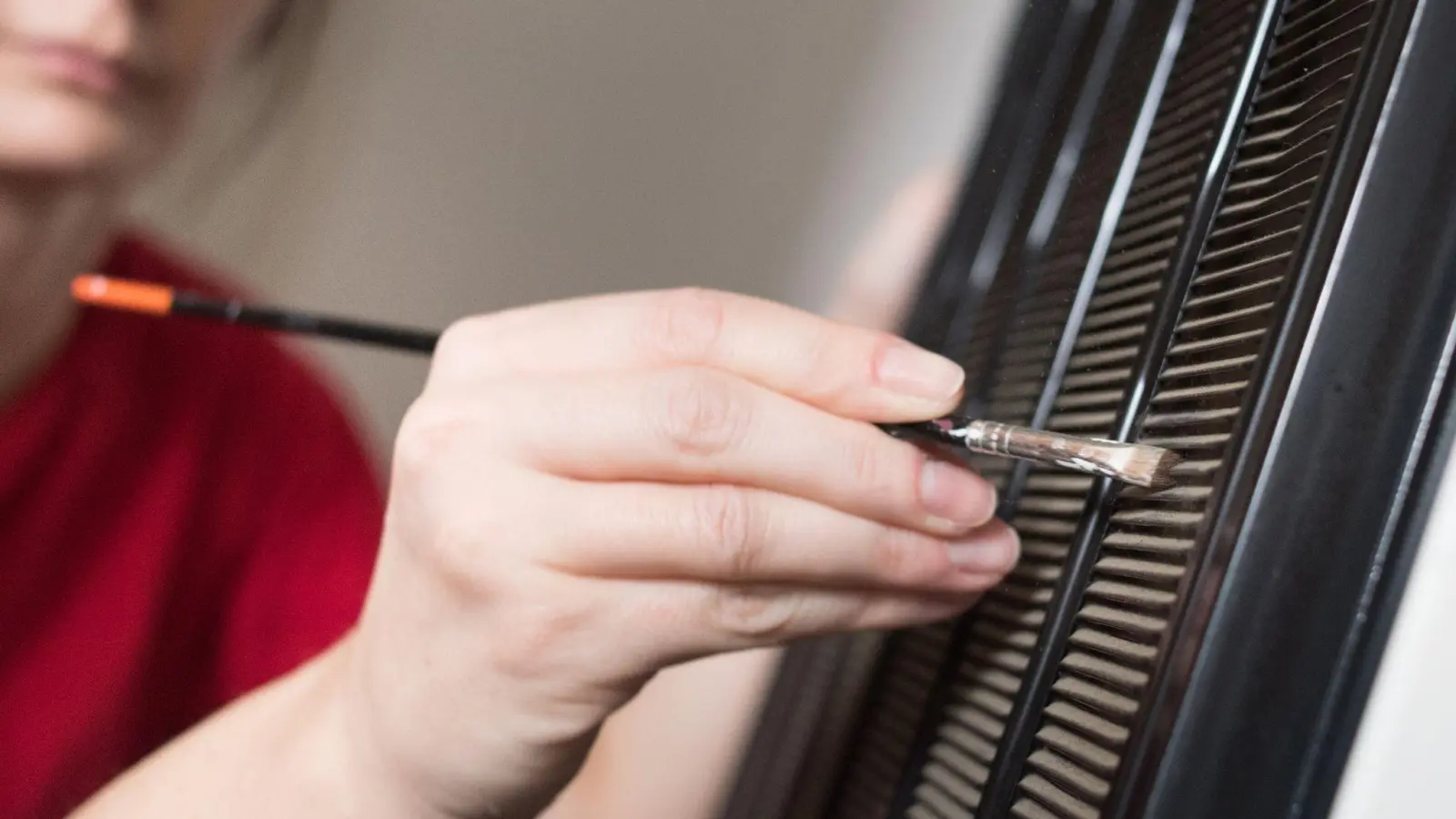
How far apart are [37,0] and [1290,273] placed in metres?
0.39

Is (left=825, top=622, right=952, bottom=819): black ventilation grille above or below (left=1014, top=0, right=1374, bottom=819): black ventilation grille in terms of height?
below

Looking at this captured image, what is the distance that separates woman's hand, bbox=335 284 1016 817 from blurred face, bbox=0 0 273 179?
25 centimetres

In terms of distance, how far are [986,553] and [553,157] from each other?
0.34 metres

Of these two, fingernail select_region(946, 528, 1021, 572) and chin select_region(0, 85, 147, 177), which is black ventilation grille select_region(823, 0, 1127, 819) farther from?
chin select_region(0, 85, 147, 177)

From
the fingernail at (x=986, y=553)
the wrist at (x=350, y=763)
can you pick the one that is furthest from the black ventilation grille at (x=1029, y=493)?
the wrist at (x=350, y=763)

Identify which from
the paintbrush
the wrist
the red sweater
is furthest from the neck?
the wrist

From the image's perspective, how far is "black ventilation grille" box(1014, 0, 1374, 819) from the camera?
139 millimetres

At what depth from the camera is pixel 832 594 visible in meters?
0.20

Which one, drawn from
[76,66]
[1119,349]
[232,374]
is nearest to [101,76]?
[76,66]

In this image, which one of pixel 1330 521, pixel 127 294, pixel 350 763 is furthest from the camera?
pixel 127 294

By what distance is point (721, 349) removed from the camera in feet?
0.62

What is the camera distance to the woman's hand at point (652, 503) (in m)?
0.18

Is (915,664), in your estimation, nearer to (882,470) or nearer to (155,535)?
(882,470)

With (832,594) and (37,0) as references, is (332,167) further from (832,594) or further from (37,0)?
(832,594)
